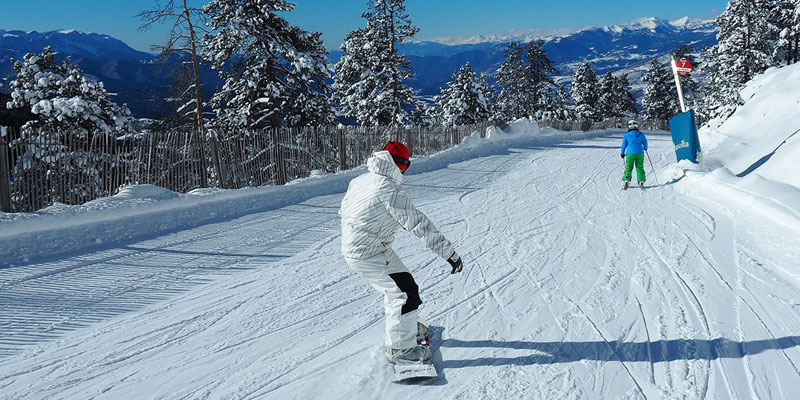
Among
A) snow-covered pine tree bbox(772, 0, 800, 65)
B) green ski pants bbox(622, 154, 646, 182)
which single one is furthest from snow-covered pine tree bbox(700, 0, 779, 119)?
green ski pants bbox(622, 154, 646, 182)

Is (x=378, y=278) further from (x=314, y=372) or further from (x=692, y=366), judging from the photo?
(x=692, y=366)

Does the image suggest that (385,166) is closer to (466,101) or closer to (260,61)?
(260,61)

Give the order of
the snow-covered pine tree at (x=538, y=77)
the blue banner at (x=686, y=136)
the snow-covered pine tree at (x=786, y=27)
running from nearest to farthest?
the blue banner at (x=686, y=136) → the snow-covered pine tree at (x=786, y=27) → the snow-covered pine tree at (x=538, y=77)

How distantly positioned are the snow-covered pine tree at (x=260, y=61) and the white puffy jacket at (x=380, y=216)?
1634cm

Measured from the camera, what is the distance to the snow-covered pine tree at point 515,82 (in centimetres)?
5094

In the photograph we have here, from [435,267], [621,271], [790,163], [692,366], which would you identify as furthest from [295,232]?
[790,163]

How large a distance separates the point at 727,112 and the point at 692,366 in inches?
745

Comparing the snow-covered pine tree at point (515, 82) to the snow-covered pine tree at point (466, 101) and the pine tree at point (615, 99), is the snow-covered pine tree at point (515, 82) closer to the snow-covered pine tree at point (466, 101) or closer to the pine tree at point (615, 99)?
the snow-covered pine tree at point (466, 101)

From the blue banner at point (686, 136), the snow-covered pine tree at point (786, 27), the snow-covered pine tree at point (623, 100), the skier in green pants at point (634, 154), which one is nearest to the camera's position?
the skier in green pants at point (634, 154)

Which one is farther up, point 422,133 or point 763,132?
point 422,133

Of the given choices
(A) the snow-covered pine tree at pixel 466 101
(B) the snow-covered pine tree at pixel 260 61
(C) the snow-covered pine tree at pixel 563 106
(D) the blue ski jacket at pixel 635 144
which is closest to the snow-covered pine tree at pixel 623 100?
(C) the snow-covered pine tree at pixel 563 106

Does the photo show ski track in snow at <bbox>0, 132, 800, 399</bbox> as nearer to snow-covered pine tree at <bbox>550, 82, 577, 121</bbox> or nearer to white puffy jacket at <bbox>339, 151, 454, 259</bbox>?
white puffy jacket at <bbox>339, 151, 454, 259</bbox>

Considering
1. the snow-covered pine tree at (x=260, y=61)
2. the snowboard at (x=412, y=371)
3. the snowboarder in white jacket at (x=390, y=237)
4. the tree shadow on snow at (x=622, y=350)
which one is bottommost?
the tree shadow on snow at (x=622, y=350)

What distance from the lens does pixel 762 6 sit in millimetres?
34062
